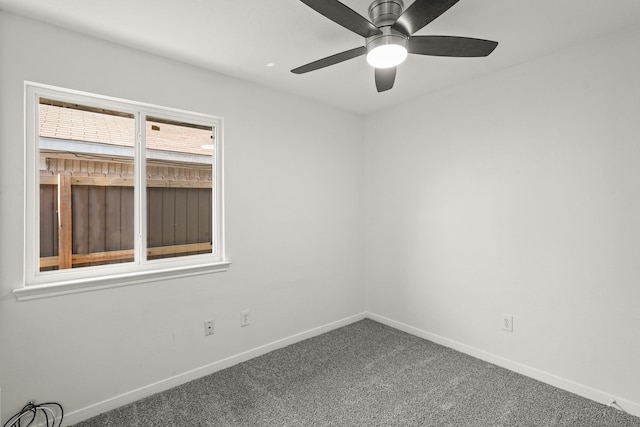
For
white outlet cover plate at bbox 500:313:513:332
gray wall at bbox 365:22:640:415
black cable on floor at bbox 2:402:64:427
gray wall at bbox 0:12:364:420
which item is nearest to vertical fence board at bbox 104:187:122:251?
gray wall at bbox 0:12:364:420

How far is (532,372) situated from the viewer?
102 inches

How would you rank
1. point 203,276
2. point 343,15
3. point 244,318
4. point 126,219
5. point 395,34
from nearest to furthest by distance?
1. point 343,15
2. point 395,34
3. point 126,219
4. point 203,276
5. point 244,318

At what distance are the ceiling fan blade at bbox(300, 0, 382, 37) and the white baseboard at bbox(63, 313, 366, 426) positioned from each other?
2.57 metres

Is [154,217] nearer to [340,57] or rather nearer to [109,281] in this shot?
[109,281]

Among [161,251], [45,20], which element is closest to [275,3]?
[45,20]

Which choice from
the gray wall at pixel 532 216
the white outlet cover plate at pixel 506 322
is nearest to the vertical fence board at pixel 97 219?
the gray wall at pixel 532 216

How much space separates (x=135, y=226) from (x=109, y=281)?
425 mm

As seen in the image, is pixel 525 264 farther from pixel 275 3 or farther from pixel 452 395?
pixel 275 3

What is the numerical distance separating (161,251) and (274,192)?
107 centimetres

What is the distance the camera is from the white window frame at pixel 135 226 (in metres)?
2.02

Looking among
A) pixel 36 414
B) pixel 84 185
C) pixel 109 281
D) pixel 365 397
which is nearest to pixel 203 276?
pixel 109 281

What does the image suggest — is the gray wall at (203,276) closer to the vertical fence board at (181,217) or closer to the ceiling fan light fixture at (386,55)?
the vertical fence board at (181,217)

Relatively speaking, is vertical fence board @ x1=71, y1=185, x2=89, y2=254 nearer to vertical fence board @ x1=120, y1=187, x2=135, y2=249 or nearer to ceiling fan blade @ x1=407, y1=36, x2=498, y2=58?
vertical fence board @ x1=120, y1=187, x2=135, y2=249

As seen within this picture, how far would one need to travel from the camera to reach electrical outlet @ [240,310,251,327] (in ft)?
9.49
